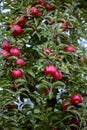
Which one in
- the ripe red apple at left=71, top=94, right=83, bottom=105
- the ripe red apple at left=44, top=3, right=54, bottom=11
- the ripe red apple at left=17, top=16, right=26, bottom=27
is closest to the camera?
the ripe red apple at left=71, top=94, right=83, bottom=105

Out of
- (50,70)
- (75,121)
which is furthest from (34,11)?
(75,121)

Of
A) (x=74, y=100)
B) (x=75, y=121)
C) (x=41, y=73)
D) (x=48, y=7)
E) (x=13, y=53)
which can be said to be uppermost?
(x=48, y=7)

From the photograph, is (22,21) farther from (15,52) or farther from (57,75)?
(57,75)

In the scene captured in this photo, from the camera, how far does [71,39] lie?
1978 mm

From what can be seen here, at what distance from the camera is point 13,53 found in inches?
67.7

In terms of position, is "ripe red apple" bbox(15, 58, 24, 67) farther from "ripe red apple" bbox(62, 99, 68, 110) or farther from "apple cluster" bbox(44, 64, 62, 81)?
"ripe red apple" bbox(62, 99, 68, 110)

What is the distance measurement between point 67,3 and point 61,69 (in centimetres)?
55

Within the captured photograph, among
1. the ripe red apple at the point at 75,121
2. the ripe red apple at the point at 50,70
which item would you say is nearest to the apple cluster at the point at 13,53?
the ripe red apple at the point at 50,70

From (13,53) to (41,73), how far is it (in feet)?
0.52

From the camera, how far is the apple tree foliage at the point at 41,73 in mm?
1704

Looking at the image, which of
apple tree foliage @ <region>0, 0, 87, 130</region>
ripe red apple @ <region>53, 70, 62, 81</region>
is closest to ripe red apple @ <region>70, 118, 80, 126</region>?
apple tree foliage @ <region>0, 0, 87, 130</region>

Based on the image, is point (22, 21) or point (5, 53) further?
point (22, 21)

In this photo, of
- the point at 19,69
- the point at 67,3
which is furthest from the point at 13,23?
the point at 67,3

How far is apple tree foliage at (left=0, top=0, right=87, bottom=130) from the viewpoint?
1704 mm
